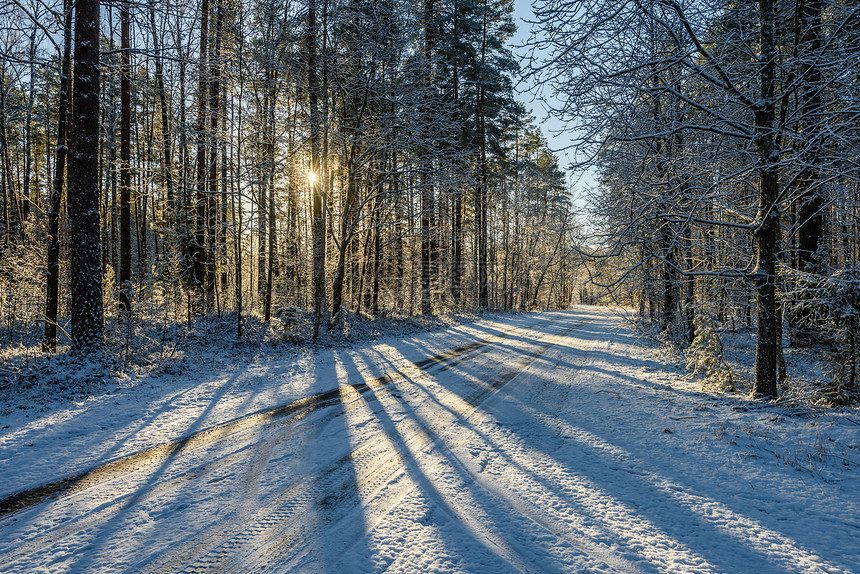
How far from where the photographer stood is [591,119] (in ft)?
18.8

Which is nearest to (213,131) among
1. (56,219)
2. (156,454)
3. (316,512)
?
(56,219)

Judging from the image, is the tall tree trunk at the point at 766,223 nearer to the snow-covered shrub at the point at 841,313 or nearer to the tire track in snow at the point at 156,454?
the snow-covered shrub at the point at 841,313

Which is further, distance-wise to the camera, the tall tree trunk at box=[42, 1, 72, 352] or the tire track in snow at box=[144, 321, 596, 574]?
the tall tree trunk at box=[42, 1, 72, 352]

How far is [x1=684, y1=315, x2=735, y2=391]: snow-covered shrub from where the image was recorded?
268 inches

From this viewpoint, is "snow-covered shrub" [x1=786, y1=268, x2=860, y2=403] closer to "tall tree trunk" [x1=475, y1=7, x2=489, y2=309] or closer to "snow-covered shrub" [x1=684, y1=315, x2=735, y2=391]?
"snow-covered shrub" [x1=684, y1=315, x2=735, y2=391]

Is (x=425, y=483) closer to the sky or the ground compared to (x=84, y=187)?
closer to the ground

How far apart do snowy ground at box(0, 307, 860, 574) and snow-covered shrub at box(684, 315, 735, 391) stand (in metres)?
0.76

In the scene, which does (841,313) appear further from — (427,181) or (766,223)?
A: (427,181)

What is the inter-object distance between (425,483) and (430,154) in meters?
12.1

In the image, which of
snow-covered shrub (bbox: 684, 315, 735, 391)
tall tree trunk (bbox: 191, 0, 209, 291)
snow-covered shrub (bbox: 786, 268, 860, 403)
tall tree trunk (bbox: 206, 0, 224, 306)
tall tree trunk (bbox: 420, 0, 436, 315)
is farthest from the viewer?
tall tree trunk (bbox: 420, 0, 436, 315)

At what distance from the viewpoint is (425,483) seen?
350 cm

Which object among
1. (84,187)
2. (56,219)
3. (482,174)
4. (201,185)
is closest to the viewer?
(84,187)

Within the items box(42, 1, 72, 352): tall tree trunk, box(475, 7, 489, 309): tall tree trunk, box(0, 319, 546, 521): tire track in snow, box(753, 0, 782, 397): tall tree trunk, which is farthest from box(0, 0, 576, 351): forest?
box(0, 319, 546, 521): tire track in snow

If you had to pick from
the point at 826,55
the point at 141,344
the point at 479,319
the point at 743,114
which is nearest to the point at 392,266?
the point at 479,319
